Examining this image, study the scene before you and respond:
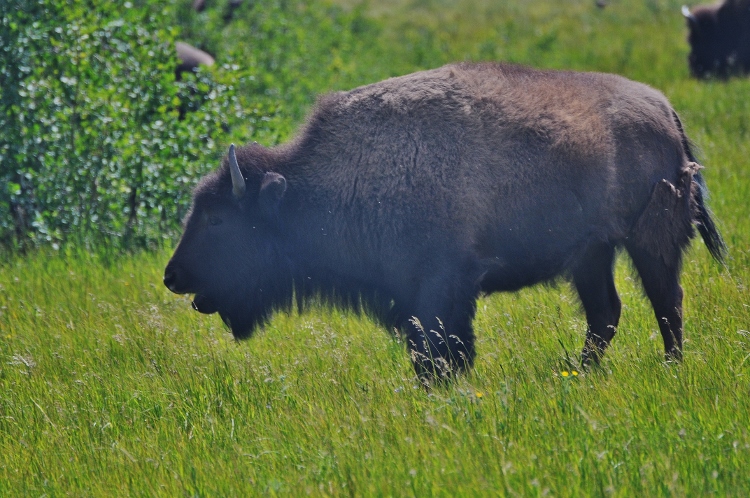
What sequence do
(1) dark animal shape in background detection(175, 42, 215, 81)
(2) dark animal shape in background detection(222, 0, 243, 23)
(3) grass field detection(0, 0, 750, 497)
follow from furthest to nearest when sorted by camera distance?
1. (2) dark animal shape in background detection(222, 0, 243, 23)
2. (1) dark animal shape in background detection(175, 42, 215, 81)
3. (3) grass field detection(0, 0, 750, 497)

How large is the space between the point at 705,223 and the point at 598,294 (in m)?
0.85

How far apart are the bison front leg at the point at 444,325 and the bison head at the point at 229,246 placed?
1.09m

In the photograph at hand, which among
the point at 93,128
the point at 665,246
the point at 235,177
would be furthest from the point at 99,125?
the point at 665,246

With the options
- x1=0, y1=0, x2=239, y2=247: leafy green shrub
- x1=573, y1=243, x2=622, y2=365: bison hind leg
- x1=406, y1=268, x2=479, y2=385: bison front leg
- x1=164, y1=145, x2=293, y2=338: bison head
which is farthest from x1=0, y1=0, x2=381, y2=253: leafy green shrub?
x1=406, y1=268, x2=479, y2=385: bison front leg

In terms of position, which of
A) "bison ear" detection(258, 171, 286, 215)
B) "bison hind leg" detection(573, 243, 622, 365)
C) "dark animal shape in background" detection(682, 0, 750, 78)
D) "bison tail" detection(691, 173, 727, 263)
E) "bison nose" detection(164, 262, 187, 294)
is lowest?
"dark animal shape in background" detection(682, 0, 750, 78)

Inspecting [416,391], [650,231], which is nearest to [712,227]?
[650,231]

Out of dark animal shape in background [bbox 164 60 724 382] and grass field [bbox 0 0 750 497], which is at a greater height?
dark animal shape in background [bbox 164 60 724 382]

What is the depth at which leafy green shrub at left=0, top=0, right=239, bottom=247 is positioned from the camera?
8.53 metres

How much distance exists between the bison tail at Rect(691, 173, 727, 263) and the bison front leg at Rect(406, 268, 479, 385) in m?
1.84

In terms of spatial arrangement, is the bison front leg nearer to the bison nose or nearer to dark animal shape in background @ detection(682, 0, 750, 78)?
the bison nose

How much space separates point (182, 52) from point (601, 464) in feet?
34.0

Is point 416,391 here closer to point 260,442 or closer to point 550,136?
→ point 260,442

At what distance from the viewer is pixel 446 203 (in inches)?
205

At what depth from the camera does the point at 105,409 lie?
201 inches
